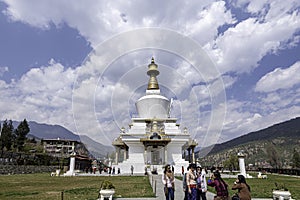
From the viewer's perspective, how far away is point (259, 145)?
121 metres

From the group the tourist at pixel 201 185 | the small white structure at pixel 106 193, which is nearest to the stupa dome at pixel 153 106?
the small white structure at pixel 106 193

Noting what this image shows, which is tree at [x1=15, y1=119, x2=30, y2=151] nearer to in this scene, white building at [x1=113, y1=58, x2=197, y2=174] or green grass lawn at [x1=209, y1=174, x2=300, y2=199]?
white building at [x1=113, y1=58, x2=197, y2=174]

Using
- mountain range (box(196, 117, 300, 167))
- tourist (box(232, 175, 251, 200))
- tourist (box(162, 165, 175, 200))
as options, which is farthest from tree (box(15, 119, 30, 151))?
tourist (box(232, 175, 251, 200))

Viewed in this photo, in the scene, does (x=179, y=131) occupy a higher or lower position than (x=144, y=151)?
higher

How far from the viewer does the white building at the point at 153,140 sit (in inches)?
1409

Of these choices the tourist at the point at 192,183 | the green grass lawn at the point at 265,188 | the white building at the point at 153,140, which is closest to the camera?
the tourist at the point at 192,183

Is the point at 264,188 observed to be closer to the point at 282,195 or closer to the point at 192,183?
the point at 282,195

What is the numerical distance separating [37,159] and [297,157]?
5495 centimetres

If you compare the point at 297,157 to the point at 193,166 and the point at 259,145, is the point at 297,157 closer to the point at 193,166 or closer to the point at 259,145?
the point at 193,166

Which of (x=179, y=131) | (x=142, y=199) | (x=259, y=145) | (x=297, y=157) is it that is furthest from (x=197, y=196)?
(x=259, y=145)

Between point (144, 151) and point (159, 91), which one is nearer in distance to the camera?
point (144, 151)

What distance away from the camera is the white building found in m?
35.8

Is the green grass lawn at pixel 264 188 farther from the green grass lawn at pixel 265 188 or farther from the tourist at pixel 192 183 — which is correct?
the tourist at pixel 192 183

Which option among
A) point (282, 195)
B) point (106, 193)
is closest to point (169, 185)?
point (106, 193)
